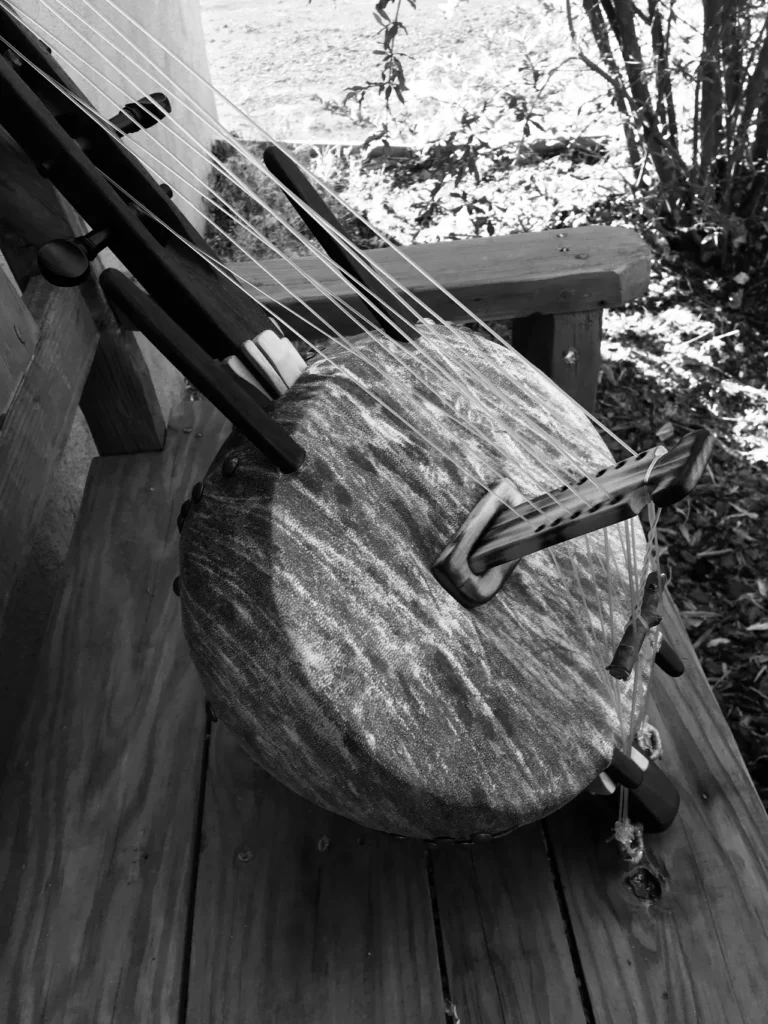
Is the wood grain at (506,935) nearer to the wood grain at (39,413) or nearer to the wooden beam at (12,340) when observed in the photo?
the wood grain at (39,413)

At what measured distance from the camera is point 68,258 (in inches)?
40.7

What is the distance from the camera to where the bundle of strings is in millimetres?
1003

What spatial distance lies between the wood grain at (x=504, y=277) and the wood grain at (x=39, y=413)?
1.07 feet

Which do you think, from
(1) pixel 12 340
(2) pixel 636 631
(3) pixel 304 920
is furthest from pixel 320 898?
(1) pixel 12 340

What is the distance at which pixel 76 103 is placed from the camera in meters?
1.20

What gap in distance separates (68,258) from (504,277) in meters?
0.94

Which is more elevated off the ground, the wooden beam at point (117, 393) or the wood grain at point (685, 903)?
the wooden beam at point (117, 393)

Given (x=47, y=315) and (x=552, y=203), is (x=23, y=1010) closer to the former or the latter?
(x=47, y=315)

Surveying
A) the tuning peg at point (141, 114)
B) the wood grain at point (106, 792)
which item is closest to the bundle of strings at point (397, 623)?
the tuning peg at point (141, 114)

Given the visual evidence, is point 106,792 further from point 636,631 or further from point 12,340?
point 636,631

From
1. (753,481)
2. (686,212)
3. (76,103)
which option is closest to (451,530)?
(76,103)

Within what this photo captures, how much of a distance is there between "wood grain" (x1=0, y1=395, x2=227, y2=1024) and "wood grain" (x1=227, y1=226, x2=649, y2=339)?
0.55 meters

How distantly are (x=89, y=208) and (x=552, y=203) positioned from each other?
2.73m

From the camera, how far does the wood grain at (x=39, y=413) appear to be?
144cm
